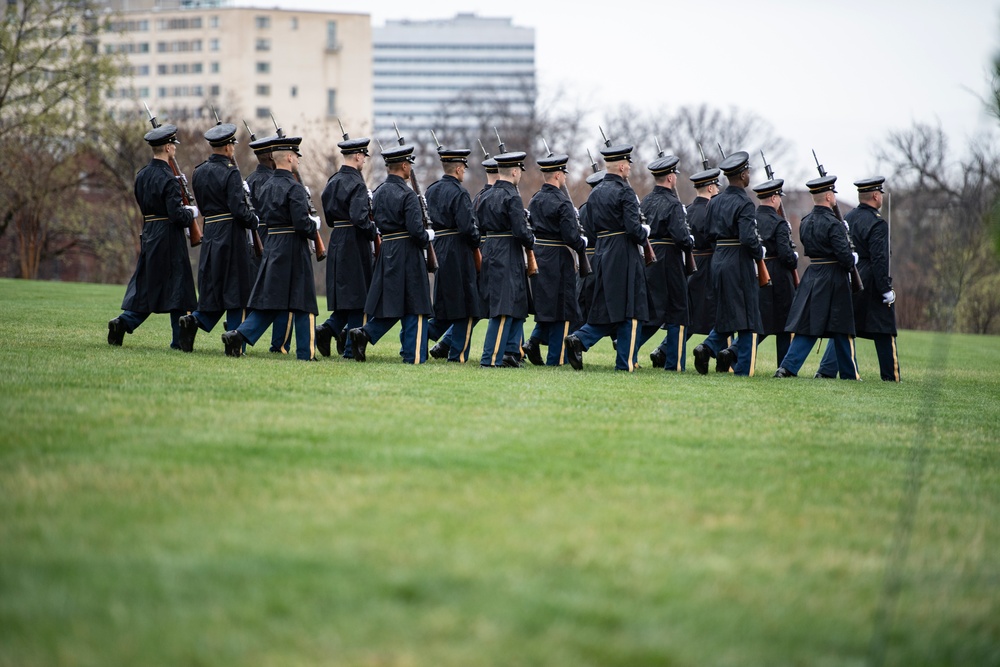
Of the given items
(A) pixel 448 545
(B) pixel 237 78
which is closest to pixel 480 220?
(A) pixel 448 545

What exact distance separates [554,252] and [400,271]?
177 centimetres

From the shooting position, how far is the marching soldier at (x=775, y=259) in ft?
45.7

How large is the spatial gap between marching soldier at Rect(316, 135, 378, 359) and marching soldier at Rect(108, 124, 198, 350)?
4.51 feet

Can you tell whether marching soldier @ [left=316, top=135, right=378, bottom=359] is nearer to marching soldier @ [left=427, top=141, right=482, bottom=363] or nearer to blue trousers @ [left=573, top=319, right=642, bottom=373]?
marching soldier @ [left=427, top=141, right=482, bottom=363]

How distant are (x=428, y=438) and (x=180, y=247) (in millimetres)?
6903

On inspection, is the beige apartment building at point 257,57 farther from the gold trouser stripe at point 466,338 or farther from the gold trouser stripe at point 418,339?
the gold trouser stripe at point 418,339

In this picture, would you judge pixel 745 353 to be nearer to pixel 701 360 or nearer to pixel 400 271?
pixel 701 360

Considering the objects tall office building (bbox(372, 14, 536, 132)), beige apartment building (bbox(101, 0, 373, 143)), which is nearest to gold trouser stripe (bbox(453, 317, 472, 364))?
beige apartment building (bbox(101, 0, 373, 143))

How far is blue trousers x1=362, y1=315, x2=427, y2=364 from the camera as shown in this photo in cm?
1259

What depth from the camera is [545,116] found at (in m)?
56.9

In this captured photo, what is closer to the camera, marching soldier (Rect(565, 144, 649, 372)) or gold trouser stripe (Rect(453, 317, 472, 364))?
marching soldier (Rect(565, 144, 649, 372))

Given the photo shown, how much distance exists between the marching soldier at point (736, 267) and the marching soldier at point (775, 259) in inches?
24.7

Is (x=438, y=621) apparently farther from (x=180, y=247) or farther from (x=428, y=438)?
(x=180, y=247)

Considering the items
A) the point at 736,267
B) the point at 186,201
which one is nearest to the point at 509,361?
the point at 736,267
